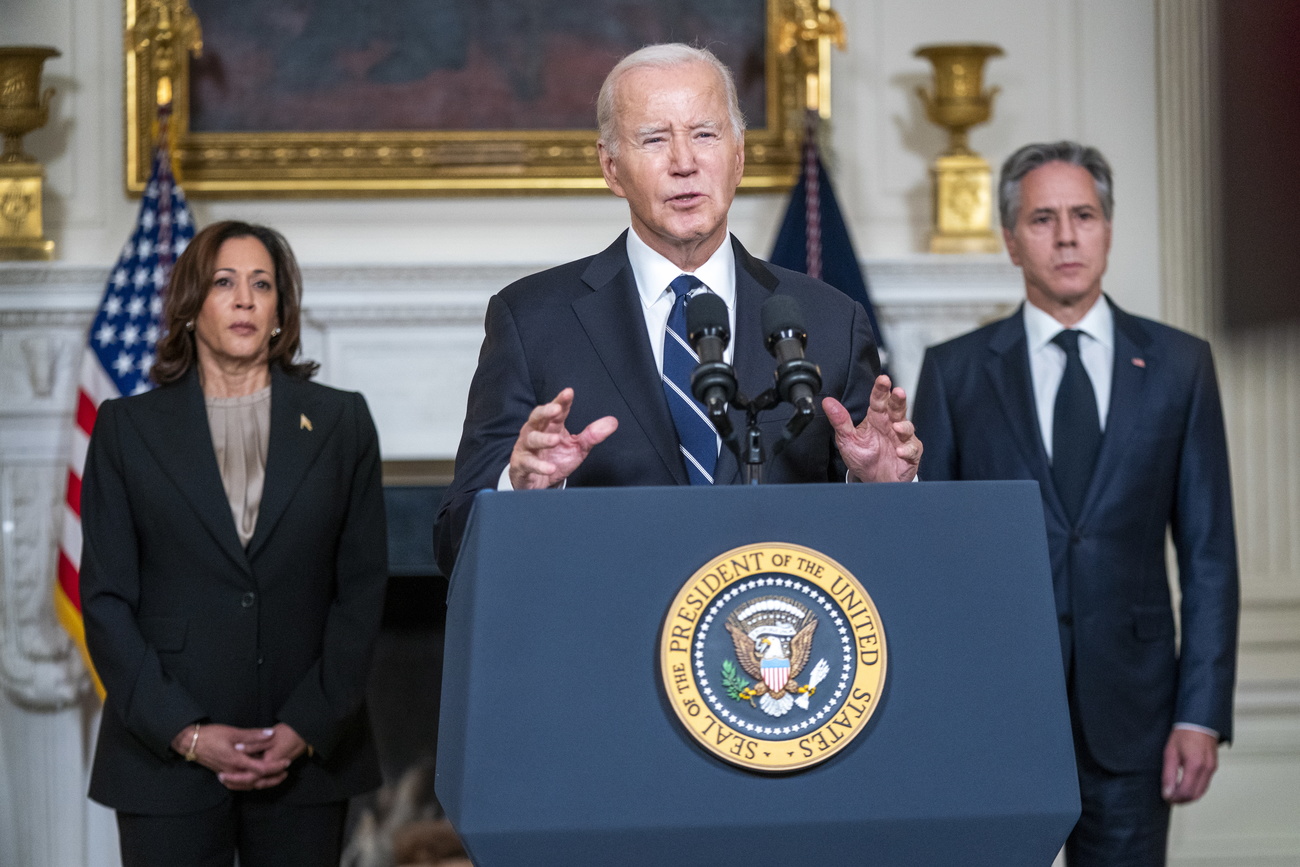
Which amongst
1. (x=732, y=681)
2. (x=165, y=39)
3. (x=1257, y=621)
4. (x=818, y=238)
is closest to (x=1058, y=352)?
(x=818, y=238)

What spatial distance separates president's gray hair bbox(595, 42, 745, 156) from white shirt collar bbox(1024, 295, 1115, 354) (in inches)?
53.1

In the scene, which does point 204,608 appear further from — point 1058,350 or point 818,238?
point 818,238

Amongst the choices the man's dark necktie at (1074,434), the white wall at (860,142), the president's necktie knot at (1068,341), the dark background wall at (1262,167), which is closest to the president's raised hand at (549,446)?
the dark background wall at (1262,167)

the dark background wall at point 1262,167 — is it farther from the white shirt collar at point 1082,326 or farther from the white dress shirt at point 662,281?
the white shirt collar at point 1082,326

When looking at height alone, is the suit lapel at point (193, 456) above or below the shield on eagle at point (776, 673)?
above

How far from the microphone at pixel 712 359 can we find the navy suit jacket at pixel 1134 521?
1.57 meters

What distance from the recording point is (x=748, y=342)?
1.99 m

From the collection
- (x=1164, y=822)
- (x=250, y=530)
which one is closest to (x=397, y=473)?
(x=250, y=530)

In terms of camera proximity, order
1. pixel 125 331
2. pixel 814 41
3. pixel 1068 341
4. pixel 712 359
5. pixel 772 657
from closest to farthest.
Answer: pixel 772 657 < pixel 712 359 < pixel 1068 341 < pixel 125 331 < pixel 814 41

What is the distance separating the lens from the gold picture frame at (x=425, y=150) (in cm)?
496

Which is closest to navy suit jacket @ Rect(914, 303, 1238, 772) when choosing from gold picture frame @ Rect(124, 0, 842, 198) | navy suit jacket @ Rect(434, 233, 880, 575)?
navy suit jacket @ Rect(434, 233, 880, 575)

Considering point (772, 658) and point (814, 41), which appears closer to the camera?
point (772, 658)

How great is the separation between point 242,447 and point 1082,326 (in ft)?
5.88

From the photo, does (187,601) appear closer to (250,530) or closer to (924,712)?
(250,530)
